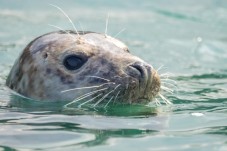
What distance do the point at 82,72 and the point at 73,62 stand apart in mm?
152

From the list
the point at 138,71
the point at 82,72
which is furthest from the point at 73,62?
the point at 138,71

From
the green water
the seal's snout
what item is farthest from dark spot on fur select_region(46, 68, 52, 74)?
the seal's snout

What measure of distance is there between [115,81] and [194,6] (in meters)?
7.02

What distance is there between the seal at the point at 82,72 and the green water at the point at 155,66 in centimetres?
14

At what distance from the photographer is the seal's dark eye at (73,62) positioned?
5820mm

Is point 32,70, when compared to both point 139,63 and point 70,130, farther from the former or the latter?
point 70,130

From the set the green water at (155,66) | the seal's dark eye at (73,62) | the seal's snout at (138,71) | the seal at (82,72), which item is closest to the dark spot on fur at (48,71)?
the seal at (82,72)

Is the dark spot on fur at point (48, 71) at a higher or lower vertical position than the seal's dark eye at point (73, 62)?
lower

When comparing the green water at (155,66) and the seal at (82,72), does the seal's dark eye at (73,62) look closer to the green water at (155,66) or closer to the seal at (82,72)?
the seal at (82,72)

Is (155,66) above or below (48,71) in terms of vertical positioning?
above

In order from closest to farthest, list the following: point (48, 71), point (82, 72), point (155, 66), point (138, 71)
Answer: point (138, 71)
point (82, 72)
point (48, 71)
point (155, 66)

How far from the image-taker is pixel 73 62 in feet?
19.2

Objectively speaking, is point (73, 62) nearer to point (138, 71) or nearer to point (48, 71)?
point (48, 71)

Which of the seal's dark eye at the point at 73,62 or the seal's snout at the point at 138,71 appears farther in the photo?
the seal's dark eye at the point at 73,62
